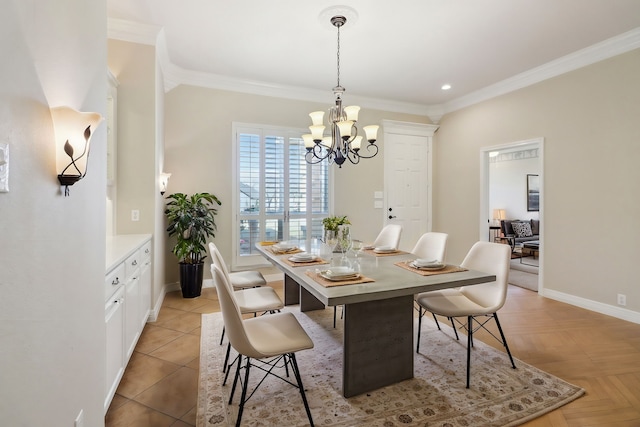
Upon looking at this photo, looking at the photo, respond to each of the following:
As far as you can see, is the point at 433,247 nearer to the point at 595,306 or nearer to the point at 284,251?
the point at 284,251

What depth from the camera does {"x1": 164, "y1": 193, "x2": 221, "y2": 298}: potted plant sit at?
3811 mm

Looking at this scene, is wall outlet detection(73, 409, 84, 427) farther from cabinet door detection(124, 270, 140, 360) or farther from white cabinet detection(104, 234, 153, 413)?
cabinet door detection(124, 270, 140, 360)

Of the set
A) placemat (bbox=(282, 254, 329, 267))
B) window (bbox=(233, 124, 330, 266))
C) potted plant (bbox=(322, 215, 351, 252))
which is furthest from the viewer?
window (bbox=(233, 124, 330, 266))

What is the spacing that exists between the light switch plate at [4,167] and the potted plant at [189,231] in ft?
10.2

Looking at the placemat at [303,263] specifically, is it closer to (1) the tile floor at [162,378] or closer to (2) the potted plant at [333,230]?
(2) the potted plant at [333,230]

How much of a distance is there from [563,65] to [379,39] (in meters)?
2.42

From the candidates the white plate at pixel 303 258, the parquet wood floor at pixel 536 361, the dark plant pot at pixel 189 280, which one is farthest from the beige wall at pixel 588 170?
the dark plant pot at pixel 189 280

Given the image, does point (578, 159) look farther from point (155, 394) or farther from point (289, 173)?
point (155, 394)

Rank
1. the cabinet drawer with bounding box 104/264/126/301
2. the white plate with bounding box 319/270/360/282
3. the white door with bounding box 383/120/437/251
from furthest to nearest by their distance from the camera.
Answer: the white door with bounding box 383/120/437/251
the white plate with bounding box 319/270/360/282
the cabinet drawer with bounding box 104/264/126/301

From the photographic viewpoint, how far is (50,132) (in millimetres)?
1064

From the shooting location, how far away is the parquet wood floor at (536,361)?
182 cm

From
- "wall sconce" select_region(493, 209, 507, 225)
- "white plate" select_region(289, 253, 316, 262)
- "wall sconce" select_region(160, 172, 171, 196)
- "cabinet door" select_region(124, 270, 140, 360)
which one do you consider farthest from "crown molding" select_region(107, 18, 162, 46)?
"wall sconce" select_region(493, 209, 507, 225)

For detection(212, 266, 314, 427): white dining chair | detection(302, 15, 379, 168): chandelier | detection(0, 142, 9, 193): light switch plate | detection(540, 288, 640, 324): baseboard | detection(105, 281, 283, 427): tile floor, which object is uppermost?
detection(302, 15, 379, 168): chandelier

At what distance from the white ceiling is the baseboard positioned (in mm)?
2802
